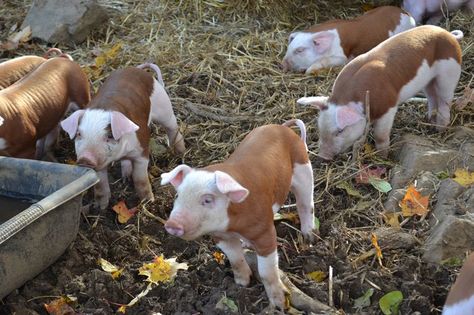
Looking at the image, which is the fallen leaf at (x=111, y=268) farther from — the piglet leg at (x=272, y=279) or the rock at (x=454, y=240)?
the rock at (x=454, y=240)

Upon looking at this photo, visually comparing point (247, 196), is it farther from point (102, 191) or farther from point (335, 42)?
point (335, 42)

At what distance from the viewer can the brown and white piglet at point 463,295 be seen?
2779 mm

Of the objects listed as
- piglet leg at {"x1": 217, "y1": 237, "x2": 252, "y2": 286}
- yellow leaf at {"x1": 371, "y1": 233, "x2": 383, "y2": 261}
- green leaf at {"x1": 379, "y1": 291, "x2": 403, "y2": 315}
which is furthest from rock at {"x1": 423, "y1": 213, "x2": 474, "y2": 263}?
piglet leg at {"x1": 217, "y1": 237, "x2": 252, "y2": 286}

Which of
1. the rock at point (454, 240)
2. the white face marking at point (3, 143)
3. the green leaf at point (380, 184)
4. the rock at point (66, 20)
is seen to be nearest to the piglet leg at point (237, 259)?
the rock at point (454, 240)

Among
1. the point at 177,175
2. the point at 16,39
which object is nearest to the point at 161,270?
the point at 177,175

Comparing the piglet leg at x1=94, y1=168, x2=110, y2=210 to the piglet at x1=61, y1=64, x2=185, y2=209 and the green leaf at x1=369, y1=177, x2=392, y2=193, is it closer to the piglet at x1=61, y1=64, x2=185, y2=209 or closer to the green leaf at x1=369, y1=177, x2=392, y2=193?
the piglet at x1=61, y1=64, x2=185, y2=209

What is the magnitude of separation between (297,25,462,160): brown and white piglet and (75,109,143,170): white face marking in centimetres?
121

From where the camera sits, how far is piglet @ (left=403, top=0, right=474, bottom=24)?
266 inches

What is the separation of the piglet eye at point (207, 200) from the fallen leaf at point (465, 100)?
8.83 ft

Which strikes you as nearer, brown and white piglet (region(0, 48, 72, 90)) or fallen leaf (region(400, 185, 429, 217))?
fallen leaf (region(400, 185, 429, 217))

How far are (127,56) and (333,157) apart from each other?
2.34m

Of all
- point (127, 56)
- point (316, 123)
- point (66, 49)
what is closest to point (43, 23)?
point (66, 49)

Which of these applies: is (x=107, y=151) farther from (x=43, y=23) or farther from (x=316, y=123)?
(x=43, y=23)

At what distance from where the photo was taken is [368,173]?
4531 millimetres
